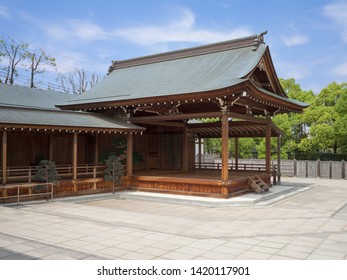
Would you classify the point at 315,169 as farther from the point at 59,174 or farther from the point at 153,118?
the point at 59,174

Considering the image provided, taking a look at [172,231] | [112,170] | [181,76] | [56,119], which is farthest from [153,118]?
[172,231]

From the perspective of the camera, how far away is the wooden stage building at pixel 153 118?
13.9 metres

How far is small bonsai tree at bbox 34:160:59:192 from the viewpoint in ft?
43.2

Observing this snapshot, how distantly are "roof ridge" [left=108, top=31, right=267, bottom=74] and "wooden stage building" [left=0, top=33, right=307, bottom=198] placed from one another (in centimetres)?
5

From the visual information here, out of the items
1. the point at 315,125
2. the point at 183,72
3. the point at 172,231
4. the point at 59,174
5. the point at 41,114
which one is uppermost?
the point at 183,72

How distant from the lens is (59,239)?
24.9 feet

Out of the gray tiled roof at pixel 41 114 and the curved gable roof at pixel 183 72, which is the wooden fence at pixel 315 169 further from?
the gray tiled roof at pixel 41 114

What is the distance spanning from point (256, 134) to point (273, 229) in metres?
12.0

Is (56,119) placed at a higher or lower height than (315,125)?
lower

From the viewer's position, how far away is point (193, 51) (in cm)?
1911

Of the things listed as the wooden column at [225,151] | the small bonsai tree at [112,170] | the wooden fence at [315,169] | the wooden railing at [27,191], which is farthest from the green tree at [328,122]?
the wooden railing at [27,191]

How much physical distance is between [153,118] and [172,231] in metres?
8.82

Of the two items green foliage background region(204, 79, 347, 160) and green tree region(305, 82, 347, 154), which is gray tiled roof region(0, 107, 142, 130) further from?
green tree region(305, 82, 347, 154)
